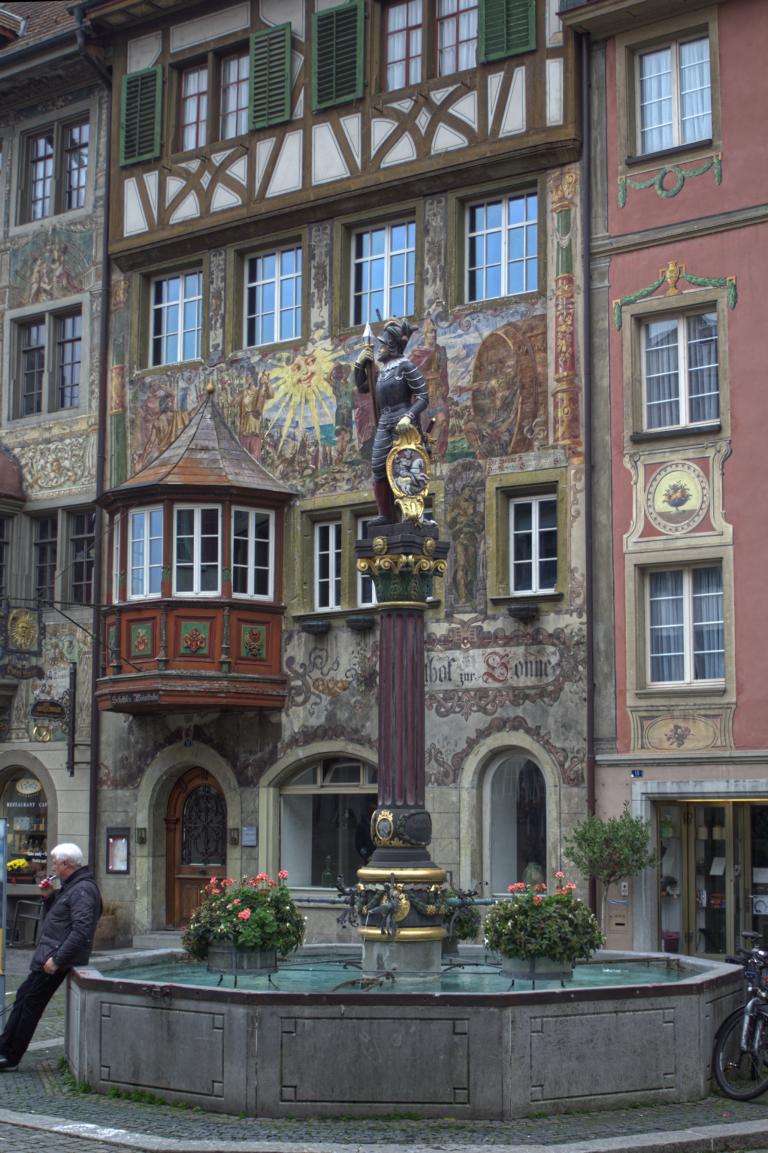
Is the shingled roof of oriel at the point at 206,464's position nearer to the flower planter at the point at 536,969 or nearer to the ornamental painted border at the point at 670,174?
the ornamental painted border at the point at 670,174

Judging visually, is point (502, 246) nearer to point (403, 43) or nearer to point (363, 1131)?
point (403, 43)

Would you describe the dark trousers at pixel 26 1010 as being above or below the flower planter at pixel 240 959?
below

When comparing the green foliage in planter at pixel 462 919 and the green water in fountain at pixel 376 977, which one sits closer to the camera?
the green water in fountain at pixel 376 977

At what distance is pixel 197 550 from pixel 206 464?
123cm

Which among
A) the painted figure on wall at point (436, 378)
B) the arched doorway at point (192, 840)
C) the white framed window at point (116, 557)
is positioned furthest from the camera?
the arched doorway at point (192, 840)

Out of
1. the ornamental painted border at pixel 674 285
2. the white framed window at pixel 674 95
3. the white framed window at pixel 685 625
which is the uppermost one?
the white framed window at pixel 674 95

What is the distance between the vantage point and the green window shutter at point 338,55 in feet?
78.8

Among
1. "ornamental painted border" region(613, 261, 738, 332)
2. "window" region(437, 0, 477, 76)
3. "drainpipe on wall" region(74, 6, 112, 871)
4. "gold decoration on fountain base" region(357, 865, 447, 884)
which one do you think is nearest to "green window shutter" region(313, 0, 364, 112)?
"window" region(437, 0, 477, 76)

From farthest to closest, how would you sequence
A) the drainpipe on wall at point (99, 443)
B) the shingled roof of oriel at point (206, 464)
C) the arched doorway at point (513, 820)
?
1. the drainpipe on wall at point (99, 443)
2. the shingled roof of oriel at point (206, 464)
3. the arched doorway at point (513, 820)

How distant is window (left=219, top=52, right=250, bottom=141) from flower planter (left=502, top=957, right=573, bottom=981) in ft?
53.5

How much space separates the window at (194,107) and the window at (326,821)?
31.6 feet

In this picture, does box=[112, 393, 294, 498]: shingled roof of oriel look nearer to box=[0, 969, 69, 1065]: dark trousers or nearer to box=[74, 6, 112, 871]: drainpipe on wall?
box=[74, 6, 112, 871]: drainpipe on wall

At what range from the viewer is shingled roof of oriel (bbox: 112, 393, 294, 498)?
23681 mm

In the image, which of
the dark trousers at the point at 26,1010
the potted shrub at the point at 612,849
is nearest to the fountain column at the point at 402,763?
the dark trousers at the point at 26,1010
